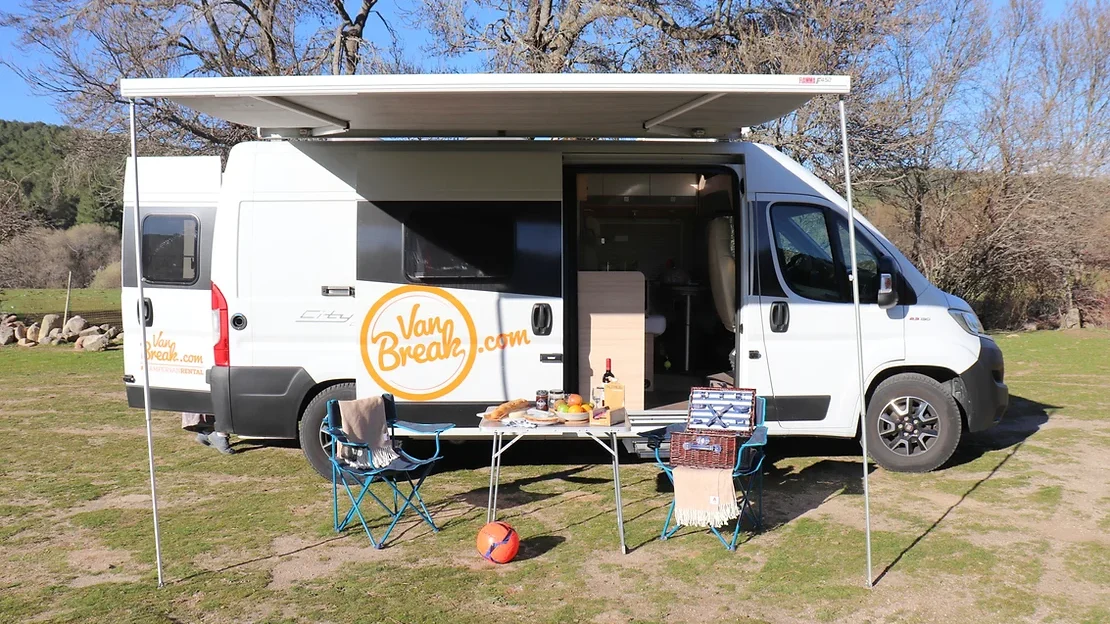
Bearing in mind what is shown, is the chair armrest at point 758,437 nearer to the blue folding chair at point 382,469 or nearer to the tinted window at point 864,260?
the tinted window at point 864,260

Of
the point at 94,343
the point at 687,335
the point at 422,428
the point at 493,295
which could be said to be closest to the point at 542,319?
the point at 493,295

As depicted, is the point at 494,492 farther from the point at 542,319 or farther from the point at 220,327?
the point at 220,327

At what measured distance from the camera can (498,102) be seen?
187 inches

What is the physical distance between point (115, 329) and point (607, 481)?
1286 cm

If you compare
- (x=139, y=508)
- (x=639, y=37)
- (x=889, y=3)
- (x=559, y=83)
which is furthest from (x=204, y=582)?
(x=889, y=3)

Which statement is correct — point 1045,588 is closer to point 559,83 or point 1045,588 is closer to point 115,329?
point 559,83

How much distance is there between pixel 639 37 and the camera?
1515 centimetres

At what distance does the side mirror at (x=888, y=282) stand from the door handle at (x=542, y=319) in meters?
2.29

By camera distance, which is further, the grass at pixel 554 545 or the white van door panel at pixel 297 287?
the white van door panel at pixel 297 287

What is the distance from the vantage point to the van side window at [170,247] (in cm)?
694

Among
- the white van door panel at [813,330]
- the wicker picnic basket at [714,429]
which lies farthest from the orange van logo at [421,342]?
the white van door panel at [813,330]

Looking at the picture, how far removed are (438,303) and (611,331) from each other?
1281 millimetres

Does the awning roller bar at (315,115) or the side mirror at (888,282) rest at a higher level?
the awning roller bar at (315,115)

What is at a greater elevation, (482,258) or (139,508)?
(482,258)
